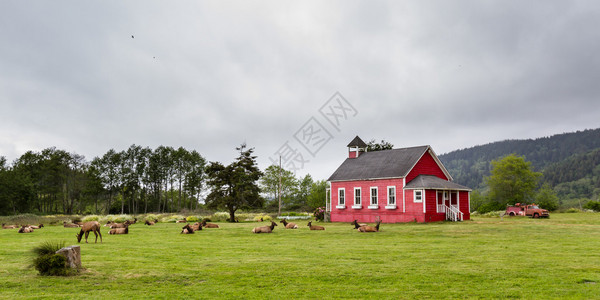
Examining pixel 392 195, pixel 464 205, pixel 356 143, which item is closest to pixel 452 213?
pixel 464 205

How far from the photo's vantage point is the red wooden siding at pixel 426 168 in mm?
31306

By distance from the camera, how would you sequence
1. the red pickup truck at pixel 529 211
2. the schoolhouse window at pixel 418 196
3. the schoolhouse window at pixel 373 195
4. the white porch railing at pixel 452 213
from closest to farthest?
the schoolhouse window at pixel 418 196, the white porch railing at pixel 452 213, the schoolhouse window at pixel 373 195, the red pickup truck at pixel 529 211

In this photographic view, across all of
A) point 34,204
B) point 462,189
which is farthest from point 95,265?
point 34,204

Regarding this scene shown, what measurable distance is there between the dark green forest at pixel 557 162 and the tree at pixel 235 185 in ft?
361

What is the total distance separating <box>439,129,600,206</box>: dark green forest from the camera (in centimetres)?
12423

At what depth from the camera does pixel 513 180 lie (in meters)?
55.4

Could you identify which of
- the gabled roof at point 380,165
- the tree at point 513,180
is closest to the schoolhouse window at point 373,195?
the gabled roof at point 380,165

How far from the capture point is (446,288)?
726 centimetres

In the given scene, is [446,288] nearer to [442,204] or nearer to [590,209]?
[442,204]

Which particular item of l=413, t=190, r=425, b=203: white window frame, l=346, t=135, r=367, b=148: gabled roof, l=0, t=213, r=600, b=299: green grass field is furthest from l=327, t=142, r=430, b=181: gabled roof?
l=0, t=213, r=600, b=299: green grass field

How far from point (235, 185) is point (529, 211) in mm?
26638

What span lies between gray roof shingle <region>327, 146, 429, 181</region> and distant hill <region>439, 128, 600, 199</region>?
105445 millimetres

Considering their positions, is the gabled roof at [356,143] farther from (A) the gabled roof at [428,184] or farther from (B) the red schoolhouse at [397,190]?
(A) the gabled roof at [428,184]

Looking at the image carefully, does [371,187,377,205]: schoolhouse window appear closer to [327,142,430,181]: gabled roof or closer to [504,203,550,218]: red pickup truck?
[327,142,430,181]: gabled roof
